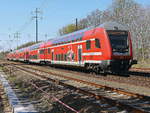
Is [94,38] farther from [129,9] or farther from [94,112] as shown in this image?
[129,9]

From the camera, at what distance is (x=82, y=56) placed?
20.8 m

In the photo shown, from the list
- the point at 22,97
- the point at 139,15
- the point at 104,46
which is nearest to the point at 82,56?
the point at 104,46

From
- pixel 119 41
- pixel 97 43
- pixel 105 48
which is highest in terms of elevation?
pixel 119 41

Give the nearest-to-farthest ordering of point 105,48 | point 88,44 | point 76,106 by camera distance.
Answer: point 76,106 → point 105,48 → point 88,44

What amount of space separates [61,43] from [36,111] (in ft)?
59.2

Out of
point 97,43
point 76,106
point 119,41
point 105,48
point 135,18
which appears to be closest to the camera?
point 76,106

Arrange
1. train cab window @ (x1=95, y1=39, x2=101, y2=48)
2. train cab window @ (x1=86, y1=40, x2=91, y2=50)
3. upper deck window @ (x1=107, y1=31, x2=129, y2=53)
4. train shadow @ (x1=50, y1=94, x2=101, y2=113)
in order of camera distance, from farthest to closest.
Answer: train cab window @ (x1=86, y1=40, x2=91, y2=50) → train cab window @ (x1=95, y1=39, x2=101, y2=48) → upper deck window @ (x1=107, y1=31, x2=129, y2=53) → train shadow @ (x1=50, y1=94, x2=101, y2=113)

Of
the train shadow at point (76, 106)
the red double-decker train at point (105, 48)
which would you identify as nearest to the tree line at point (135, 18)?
the red double-decker train at point (105, 48)

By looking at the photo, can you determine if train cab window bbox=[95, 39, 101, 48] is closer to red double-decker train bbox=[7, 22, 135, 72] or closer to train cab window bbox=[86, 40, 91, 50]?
red double-decker train bbox=[7, 22, 135, 72]

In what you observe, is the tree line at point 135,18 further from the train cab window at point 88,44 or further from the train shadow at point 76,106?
the train shadow at point 76,106

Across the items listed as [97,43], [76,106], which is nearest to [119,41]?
[97,43]

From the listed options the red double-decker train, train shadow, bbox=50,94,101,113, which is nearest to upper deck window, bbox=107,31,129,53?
the red double-decker train

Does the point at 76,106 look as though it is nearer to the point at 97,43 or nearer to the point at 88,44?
the point at 97,43

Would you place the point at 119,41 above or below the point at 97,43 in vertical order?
above
